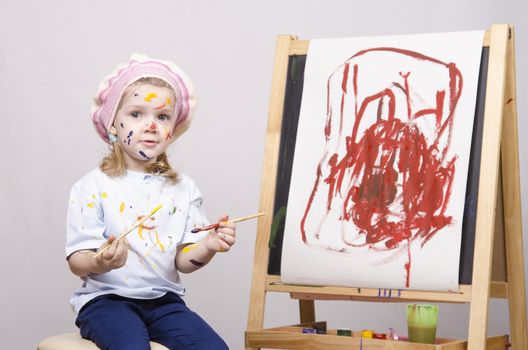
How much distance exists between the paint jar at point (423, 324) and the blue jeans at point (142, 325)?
49 cm

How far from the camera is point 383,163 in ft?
8.47

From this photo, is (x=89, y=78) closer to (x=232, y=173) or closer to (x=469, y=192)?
(x=232, y=173)

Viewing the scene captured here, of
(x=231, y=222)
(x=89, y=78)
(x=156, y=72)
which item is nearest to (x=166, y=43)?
(x=89, y=78)

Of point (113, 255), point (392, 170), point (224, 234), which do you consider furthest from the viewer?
point (392, 170)

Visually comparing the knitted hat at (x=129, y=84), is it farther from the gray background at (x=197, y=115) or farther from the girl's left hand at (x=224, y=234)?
the gray background at (x=197, y=115)

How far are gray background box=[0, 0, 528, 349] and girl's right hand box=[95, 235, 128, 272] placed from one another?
145 cm

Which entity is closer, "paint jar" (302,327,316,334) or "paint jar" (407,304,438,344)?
"paint jar" (407,304,438,344)

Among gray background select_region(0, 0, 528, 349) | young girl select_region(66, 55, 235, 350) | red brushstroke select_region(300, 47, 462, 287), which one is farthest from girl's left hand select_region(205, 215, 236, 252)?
gray background select_region(0, 0, 528, 349)

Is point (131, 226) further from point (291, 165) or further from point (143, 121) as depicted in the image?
point (291, 165)

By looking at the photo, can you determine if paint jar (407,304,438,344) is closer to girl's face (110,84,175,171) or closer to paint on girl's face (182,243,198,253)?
paint on girl's face (182,243,198,253)

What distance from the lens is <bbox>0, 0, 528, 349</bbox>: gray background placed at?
11.7ft

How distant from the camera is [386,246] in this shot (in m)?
2.51

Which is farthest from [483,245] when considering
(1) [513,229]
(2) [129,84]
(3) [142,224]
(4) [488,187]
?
(2) [129,84]

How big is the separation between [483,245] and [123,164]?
939 millimetres
